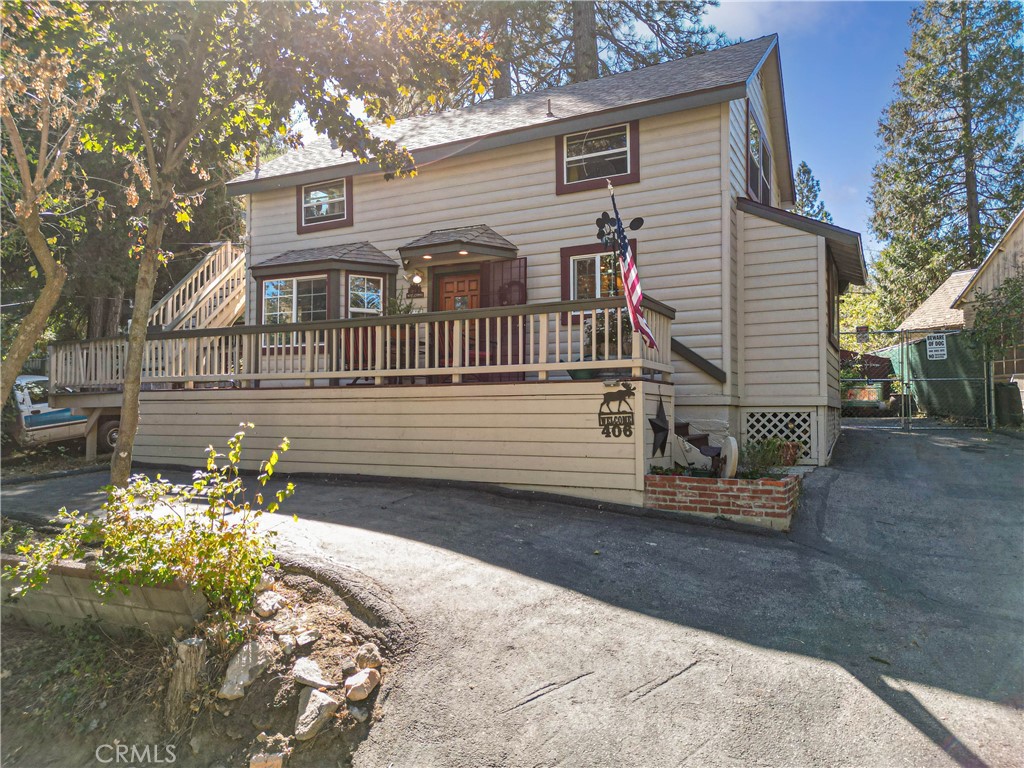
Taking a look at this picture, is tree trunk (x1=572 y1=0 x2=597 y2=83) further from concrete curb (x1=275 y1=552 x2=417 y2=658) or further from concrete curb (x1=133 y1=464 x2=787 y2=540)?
concrete curb (x1=275 y1=552 x2=417 y2=658)

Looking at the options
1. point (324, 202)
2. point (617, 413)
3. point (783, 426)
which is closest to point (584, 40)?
point (324, 202)

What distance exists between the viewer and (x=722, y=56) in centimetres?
1149

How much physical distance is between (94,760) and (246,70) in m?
5.62

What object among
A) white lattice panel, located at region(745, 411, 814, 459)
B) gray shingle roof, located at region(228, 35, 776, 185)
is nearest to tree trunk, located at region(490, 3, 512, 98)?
gray shingle roof, located at region(228, 35, 776, 185)

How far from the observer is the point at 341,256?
11.3m

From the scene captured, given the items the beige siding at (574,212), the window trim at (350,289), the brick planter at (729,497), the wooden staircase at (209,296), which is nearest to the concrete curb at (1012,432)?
the beige siding at (574,212)

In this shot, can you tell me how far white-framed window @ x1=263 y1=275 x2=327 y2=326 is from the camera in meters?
11.8

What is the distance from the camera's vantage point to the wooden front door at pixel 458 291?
440 inches

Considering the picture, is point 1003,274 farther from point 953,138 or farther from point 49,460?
point 49,460

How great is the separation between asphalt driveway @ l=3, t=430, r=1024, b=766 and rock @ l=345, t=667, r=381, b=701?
0.12 meters

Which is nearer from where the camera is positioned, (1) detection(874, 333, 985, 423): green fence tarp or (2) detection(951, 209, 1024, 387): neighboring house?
(1) detection(874, 333, 985, 423): green fence tarp

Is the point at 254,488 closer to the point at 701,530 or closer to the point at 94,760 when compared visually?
the point at 94,760

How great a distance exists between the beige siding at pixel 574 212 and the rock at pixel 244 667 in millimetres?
7322

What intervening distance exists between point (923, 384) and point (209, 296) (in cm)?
1687
